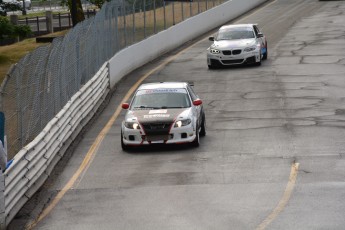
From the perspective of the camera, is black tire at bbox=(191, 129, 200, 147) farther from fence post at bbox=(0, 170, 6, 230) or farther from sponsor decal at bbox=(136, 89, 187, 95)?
fence post at bbox=(0, 170, 6, 230)

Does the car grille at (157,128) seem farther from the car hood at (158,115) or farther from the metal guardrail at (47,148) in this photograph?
the metal guardrail at (47,148)

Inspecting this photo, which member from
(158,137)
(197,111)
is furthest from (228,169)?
(197,111)

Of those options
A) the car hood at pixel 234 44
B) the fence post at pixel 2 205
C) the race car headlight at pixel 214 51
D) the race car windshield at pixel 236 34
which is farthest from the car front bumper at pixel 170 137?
the race car windshield at pixel 236 34

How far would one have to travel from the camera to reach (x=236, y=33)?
37.5 meters

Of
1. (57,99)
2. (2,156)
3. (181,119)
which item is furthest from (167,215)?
(57,99)

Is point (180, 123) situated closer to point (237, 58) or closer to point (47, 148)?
point (47, 148)

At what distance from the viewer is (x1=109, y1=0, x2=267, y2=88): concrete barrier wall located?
116 feet

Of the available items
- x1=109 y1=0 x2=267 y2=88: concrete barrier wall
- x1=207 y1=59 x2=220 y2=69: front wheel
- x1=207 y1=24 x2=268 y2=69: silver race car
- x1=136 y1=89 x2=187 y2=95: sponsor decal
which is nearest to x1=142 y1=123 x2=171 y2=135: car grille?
x1=136 y1=89 x2=187 y2=95: sponsor decal

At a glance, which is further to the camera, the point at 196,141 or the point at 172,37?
the point at 172,37

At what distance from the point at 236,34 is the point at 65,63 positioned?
45.6 ft

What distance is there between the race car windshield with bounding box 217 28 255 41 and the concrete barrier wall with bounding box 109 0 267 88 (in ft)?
11.2

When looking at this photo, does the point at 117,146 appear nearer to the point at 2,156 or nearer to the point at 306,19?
the point at 2,156

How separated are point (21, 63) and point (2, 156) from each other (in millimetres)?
4563

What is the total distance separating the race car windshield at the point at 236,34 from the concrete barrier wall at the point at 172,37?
11.2 ft
